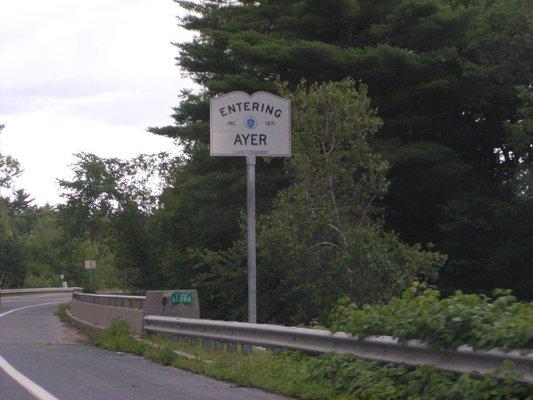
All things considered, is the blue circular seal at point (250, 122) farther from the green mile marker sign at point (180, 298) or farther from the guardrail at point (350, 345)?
the guardrail at point (350, 345)

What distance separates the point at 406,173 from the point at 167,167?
1708cm

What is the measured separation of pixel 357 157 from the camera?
2336cm

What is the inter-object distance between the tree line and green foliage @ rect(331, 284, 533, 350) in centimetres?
1192

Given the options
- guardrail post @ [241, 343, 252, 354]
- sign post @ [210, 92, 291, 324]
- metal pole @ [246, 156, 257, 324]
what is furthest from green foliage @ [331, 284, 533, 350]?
sign post @ [210, 92, 291, 324]

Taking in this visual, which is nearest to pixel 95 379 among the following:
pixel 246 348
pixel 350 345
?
pixel 246 348

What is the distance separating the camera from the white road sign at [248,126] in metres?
18.7

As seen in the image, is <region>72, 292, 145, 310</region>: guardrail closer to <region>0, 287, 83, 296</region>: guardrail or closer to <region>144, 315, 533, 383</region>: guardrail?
<region>144, 315, 533, 383</region>: guardrail

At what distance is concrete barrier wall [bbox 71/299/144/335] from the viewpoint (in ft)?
61.1

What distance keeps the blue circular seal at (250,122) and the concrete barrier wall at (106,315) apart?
14.9ft

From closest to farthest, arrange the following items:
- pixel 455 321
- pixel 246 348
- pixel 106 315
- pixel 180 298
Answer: pixel 455 321 → pixel 246 348 → pixel 180 298 → pixel 106 315

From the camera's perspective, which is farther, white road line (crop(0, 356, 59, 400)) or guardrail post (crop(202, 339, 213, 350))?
guardrail post (crop(202, 339, 213, 350))

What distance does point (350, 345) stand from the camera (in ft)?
35.4

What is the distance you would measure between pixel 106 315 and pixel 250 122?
6.38 m

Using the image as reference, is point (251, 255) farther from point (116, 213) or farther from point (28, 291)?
point (28, 291)
